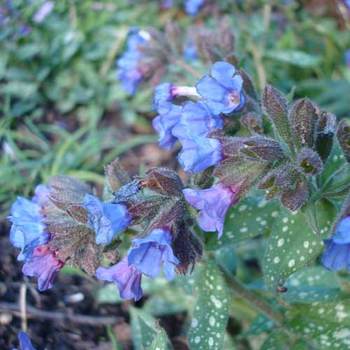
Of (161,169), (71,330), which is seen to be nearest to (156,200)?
(161,169)

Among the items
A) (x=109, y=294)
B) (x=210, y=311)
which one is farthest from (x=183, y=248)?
(x=109, y=294)

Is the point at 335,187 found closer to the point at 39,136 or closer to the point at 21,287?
the point at 21,287

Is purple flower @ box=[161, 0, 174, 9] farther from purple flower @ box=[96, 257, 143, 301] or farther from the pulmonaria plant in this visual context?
purple flower @ box=[96, 257, 143, 301]

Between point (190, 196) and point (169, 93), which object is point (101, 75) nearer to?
point (169, 93)

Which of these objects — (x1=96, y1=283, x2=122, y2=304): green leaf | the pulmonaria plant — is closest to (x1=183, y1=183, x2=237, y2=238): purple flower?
the pulmonaria plant

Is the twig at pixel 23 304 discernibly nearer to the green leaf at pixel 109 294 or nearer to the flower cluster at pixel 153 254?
the green leaf at pixel 109 294
